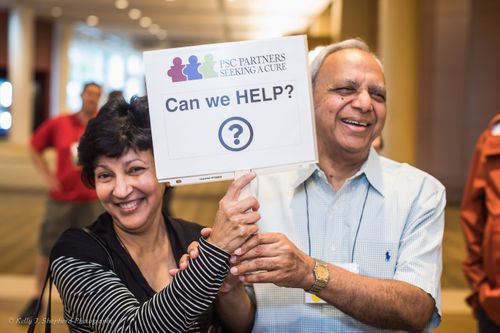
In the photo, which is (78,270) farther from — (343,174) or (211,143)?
(343,174)

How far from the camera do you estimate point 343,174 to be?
215 cm

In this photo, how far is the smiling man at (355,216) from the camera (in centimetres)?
190

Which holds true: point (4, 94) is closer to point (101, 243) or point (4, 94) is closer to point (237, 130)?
point (101, 243)

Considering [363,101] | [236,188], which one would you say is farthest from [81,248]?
[363,101]

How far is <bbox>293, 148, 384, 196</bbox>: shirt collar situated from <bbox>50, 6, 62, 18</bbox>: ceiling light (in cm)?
2293

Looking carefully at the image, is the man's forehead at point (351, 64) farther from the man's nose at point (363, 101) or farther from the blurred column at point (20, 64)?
the blurred column at point (20, 64)

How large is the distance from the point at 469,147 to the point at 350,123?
1247 cm

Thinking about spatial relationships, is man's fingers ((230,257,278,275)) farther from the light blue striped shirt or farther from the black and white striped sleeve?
the light blue striped shirt

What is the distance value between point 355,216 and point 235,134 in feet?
2.03

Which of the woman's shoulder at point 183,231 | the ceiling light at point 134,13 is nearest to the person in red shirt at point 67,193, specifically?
the woman's shoulder at point 183,231

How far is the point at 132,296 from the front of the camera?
1.73 metres

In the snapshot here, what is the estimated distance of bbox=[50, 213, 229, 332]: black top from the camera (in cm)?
157

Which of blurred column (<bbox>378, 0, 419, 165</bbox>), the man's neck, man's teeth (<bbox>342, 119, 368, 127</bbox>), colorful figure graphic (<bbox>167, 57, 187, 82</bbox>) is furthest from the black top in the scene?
blurred column (<bbox>378, 0, 419, 165</bbox>)

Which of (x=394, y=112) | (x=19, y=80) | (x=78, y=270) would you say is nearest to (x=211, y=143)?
(x=78, y=270)
